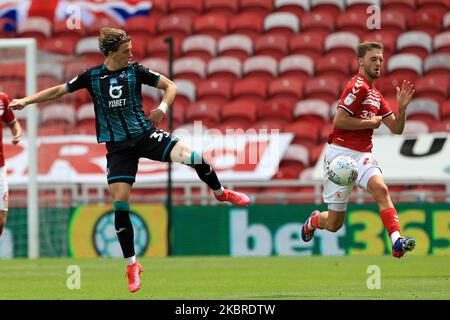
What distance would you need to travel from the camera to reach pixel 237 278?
13.6 m

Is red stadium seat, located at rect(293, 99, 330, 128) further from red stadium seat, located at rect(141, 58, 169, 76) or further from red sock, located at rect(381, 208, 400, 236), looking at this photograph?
red sock, located at rect(381, 208, 400, 236)

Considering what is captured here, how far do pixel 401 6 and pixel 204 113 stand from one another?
16.4ft

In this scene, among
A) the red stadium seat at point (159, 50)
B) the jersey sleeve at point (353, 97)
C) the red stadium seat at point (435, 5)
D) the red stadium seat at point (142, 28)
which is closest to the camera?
the jersey sleeve at point (353, 97)

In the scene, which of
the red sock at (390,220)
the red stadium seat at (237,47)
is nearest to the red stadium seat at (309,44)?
the red stadium seat at (237,47)

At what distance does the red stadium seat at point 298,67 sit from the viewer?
24375mm

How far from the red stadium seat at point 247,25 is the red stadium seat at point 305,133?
3886 millimetres

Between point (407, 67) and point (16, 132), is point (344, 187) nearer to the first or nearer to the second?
point (16, 132)

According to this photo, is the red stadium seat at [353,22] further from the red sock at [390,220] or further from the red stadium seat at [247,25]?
the red sock at [390,220]

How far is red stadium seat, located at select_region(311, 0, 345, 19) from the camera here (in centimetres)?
2569

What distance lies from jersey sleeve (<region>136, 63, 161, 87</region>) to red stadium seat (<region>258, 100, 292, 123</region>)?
12.0m

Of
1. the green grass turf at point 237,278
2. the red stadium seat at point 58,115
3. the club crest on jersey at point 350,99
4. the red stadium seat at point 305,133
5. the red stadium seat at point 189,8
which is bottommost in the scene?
the green grass turf at point 237,278

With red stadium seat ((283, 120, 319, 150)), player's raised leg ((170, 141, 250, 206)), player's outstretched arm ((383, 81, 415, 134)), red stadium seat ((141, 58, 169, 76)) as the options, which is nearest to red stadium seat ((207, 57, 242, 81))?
red stadium seat ((141, 58, 169, 76))

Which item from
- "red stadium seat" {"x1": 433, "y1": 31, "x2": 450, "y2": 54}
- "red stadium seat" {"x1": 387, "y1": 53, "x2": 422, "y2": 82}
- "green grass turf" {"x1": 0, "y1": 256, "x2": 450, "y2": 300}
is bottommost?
"green grass turf" {"x1": 0, "y1": 256, "x2": 450, "y2": 300}

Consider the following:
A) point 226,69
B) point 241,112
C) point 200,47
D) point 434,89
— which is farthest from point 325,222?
point 200,47
